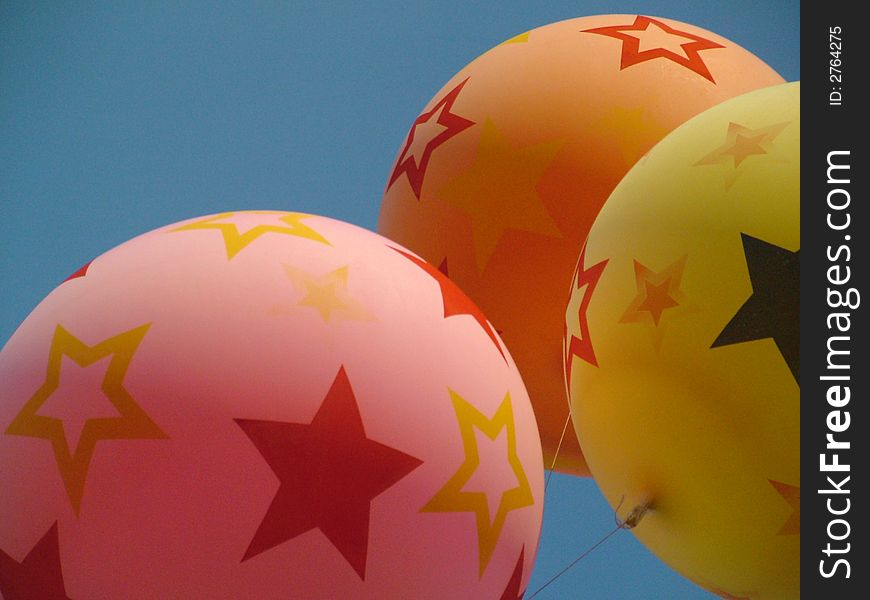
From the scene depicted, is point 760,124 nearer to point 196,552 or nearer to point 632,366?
point 632,366

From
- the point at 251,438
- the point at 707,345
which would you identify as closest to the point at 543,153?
the point at 707,345

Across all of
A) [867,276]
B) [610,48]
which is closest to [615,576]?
[610,48]

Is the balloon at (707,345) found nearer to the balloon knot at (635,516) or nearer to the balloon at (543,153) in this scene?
the balloon knot at (635,516)

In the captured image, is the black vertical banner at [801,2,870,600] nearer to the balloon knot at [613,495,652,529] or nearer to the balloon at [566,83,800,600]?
the balloon at [566,83,800,600]

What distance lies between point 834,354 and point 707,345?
0.11 m

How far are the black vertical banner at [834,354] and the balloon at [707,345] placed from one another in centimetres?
1

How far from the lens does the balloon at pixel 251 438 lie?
0.86 meters

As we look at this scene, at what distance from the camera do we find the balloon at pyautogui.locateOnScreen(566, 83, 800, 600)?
98 cm

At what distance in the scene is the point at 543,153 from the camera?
1.33m

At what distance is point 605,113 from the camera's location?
1331mm

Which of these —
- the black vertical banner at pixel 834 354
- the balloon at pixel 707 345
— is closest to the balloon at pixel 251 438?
the balloon at pixel 707 345

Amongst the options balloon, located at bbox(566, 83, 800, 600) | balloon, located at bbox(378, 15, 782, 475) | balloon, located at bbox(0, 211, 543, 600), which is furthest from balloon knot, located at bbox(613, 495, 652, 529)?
balloon, located at bbox(378, 15, 782, 475)

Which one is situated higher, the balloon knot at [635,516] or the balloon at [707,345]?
the balloon at [707,345]

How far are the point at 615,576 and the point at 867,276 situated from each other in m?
2.36
